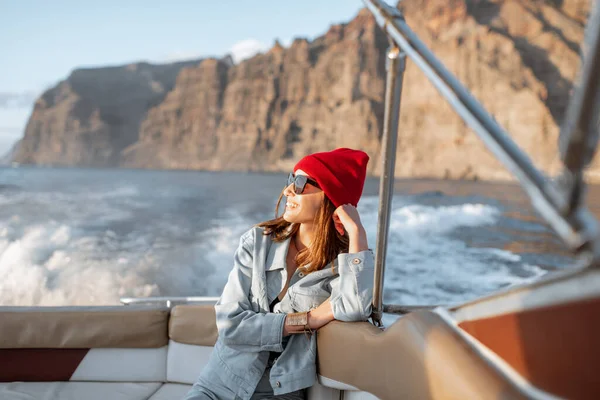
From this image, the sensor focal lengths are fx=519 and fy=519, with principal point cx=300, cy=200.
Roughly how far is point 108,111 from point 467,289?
93.5 metres

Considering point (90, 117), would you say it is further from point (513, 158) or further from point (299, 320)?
point (513, 158)

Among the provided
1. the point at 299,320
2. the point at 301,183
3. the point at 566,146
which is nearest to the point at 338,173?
the point at 301,183

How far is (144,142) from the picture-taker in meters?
86.8

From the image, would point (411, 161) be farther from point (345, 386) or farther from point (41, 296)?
point (345, 386)

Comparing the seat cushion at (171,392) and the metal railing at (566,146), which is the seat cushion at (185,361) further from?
the metal railing at (566,146)

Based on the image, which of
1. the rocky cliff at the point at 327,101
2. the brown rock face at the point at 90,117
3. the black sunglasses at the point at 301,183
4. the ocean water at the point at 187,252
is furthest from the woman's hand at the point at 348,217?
the brown rock face at the point at 90,117

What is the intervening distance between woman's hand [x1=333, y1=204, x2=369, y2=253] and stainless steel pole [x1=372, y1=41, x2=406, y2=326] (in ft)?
0.38

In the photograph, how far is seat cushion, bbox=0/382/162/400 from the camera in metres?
1.94

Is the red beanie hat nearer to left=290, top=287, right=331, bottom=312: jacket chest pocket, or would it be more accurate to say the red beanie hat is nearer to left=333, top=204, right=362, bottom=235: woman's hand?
left=333, top=204, right=362, bottom=235: woman's hand

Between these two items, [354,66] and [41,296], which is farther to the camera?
[354,66]

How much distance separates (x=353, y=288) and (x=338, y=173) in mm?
374

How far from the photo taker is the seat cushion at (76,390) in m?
1.94

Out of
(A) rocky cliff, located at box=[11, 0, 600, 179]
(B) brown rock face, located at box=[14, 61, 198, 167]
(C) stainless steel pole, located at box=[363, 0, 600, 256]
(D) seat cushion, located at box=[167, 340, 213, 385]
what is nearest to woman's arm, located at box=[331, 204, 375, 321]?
(C) stainless steel pole, located at box=[363, 0, 600, 256]

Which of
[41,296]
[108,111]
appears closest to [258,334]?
[41,296]
